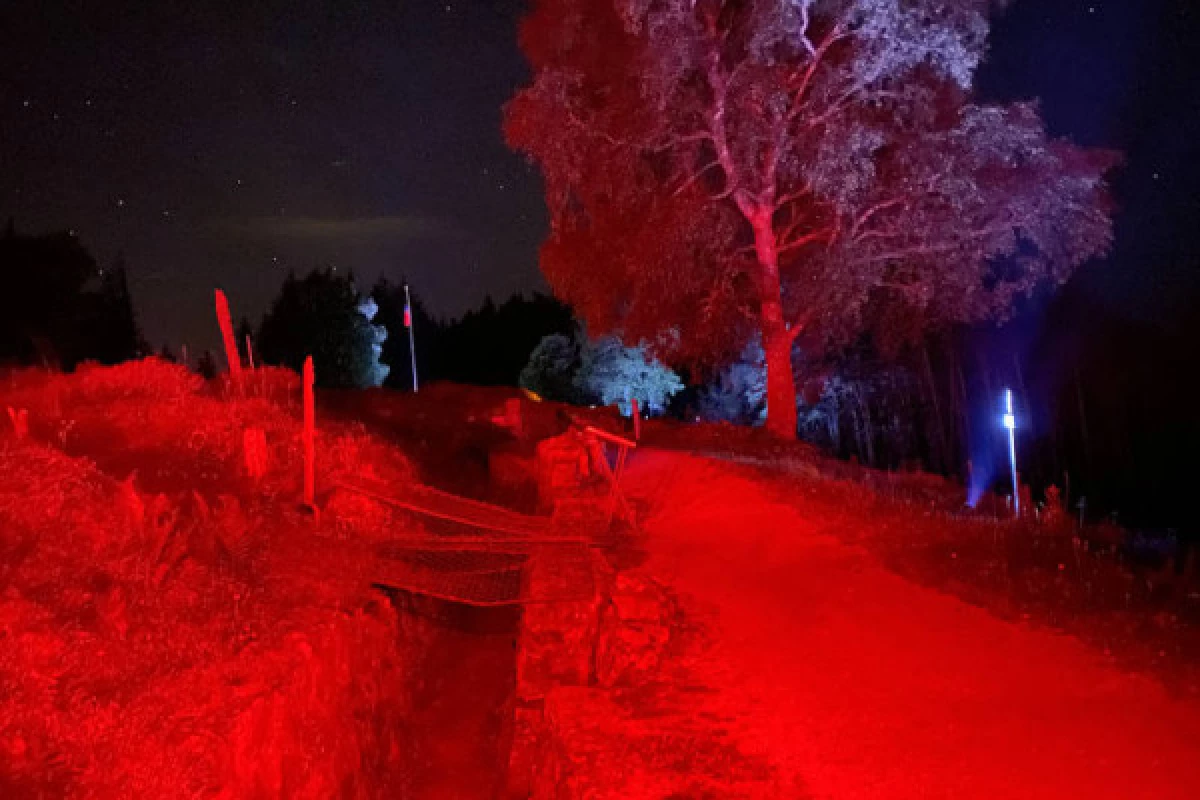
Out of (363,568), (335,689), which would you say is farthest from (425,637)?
(335,689)

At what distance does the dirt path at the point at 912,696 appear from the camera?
549 cm

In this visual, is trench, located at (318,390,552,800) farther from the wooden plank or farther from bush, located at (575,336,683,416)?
bush, located at (575,336,683,416)

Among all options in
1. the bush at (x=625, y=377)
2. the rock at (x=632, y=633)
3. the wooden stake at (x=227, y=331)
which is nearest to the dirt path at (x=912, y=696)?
the rock at (x=632, y=633)

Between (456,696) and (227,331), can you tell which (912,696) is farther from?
(227,331)

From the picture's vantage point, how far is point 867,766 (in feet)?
18.8

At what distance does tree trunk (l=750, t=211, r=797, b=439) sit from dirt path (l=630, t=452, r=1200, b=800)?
11.7 metres

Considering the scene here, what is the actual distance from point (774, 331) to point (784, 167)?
11.5 feet

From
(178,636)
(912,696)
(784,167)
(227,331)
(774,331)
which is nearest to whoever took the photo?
(912,696)

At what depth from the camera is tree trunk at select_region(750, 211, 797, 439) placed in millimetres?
21125

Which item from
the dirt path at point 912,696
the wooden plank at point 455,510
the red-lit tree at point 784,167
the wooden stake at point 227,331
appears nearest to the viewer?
the dirt path at point 912,696

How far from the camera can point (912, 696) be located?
6.59 m

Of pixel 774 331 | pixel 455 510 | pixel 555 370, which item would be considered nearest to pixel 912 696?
pixel 455 510

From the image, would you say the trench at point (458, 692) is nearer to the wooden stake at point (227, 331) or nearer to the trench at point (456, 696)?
the trench at point (456, 696)

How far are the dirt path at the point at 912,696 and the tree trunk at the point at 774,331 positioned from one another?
38.4 ft
